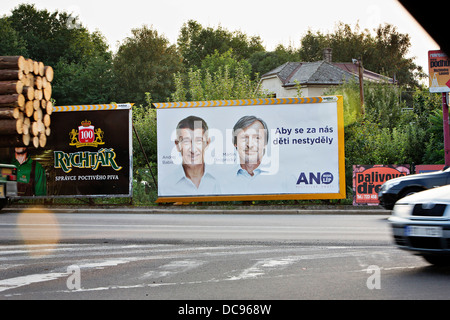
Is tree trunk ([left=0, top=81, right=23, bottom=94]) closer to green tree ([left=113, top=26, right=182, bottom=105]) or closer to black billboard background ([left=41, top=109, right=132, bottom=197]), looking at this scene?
black billboard background ([left=41, top=109, right=132, bottom=197])

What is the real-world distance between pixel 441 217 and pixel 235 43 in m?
104

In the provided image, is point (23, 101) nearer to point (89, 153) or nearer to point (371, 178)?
point (89, 153)

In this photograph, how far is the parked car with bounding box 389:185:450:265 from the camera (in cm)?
728

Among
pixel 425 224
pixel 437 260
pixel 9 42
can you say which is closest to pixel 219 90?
pixel 437 260

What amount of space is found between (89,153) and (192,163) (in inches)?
134

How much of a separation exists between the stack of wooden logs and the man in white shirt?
6130 mm

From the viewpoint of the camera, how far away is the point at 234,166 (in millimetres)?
20922

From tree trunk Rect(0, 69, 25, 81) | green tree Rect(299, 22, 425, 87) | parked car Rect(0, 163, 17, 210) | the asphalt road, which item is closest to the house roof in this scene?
green tree Rect(299, 22, 425, 87)

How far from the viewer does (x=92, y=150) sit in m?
21.3

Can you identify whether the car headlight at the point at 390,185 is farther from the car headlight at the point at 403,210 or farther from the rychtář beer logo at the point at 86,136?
the rychtář beer logo at the point at 86,136

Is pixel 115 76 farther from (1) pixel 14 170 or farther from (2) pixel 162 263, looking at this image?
(2) pixel 162 263

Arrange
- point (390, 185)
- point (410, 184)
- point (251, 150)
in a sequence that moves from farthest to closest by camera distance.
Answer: point (251, 150)
point (390, 185)
point (410, 184)

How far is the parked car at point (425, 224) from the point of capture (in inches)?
287

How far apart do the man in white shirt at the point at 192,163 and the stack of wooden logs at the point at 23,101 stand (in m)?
6.13
